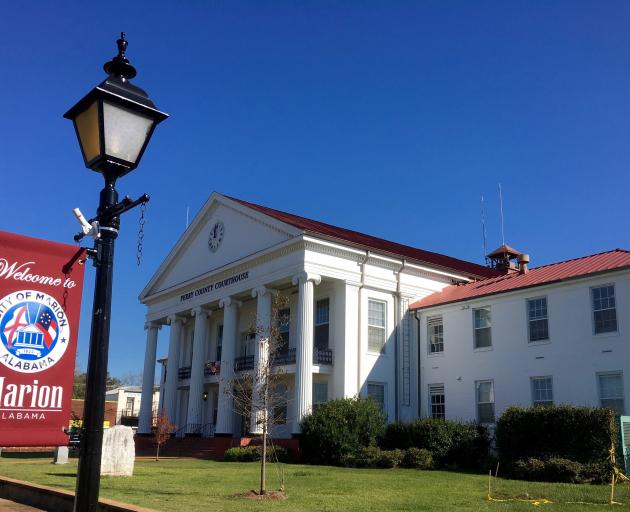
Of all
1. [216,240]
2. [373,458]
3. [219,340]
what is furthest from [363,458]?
[219,340]

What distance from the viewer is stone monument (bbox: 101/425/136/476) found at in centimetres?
1839

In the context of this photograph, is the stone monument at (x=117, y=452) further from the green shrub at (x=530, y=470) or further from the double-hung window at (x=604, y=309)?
the double-hung window at (x=604, y=309)

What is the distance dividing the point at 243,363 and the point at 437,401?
10247mm

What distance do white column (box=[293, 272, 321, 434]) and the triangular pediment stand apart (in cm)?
237

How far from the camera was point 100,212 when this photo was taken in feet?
18.6

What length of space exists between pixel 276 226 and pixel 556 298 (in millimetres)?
13351

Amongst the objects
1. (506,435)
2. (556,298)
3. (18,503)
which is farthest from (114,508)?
(556,298)

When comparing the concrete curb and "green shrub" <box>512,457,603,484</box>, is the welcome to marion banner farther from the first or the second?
"green shrub" <box>512,457,603,484</box>

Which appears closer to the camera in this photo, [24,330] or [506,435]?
[24,330]

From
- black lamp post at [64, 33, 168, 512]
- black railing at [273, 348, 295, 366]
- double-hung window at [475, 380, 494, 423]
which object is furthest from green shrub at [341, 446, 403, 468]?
black lamp post at [64, 33, 168, 512]

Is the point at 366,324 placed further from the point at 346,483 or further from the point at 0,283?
the point at 0,283

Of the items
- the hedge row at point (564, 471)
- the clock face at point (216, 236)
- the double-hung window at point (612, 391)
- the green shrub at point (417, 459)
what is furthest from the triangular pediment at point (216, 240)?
the hedge row at point (564, 471)

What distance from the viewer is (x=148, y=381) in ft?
134

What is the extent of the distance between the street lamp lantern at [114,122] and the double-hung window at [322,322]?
87.7 ft
